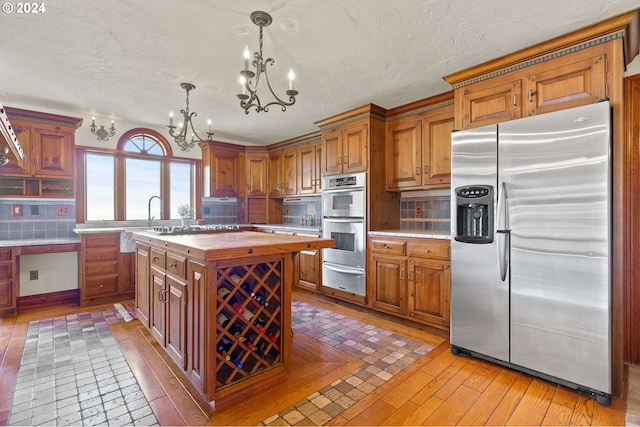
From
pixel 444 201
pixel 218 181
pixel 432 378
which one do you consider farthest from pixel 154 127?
pixel 432 378

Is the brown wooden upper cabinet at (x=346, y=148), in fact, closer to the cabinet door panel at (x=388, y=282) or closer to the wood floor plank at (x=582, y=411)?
the cabinet door panel at (x=388, y=282)

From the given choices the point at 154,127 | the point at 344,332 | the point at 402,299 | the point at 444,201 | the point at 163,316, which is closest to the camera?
the point at 163,316

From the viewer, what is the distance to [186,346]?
2000 mm

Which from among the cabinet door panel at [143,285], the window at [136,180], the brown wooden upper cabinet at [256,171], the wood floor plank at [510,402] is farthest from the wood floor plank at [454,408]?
the window at [136,180]

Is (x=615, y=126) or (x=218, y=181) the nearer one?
(x=615, y=126)

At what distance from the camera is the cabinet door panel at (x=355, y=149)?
143 inches

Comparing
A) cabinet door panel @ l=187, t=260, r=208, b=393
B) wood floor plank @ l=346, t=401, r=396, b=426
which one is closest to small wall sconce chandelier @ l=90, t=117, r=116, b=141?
cabinet door panel @ l=187, t=260, r=208, b=393

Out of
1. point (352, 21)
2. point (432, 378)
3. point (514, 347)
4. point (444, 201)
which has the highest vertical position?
point (352, 21)

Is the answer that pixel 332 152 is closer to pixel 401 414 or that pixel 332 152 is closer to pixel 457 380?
pixel 457 380

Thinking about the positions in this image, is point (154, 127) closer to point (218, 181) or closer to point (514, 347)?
point (218, 181)

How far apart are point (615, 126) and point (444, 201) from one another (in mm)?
1699

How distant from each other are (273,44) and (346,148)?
1741 millimetres

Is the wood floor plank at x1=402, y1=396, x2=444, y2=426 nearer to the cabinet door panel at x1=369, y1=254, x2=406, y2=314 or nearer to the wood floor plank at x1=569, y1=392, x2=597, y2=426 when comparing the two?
the wood floor plank at x1=569, y1=392, x2=597, y2=426

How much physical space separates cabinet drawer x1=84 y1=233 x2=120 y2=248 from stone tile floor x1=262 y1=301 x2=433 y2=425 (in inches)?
93.8
